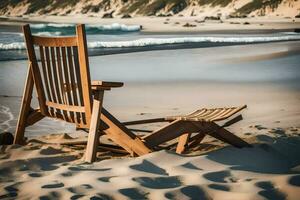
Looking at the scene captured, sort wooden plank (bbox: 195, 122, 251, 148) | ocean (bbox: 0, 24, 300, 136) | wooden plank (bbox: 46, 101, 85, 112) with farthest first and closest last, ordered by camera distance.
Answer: ocean (bbox: 0, 24, 300, 136) → wooden plank (bbox: 195, 122, 251, 148) → wooden plank (bbox: 46, 101, 85, 112)

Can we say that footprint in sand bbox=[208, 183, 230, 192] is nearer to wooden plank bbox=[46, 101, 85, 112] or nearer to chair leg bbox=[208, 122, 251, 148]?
chair leg bbox=[208, 122, 251, 148]

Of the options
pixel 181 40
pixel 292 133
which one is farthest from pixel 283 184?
pixel 181 40

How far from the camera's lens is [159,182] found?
11.8 feet

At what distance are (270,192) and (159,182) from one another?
31.5 inches

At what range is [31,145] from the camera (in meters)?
4.99

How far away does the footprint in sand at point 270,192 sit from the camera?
3238mm

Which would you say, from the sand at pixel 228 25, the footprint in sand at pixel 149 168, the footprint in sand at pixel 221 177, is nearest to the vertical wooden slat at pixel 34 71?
the footprint in sand at pixel 149 168

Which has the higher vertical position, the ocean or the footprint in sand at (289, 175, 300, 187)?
the footprint in sand at (289, 175, 300, 187)

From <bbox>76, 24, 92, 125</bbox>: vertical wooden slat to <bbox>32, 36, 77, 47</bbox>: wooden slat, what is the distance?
0.33ft

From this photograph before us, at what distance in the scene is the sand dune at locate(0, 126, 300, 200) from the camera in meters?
3.34

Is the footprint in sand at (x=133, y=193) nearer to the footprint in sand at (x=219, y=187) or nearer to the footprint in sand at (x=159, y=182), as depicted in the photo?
the footprint in sand at (x=159, y=182)

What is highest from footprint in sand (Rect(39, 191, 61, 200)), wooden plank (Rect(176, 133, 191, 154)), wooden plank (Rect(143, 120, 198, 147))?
wooden plank (Rect(143, 120, 198, 147))

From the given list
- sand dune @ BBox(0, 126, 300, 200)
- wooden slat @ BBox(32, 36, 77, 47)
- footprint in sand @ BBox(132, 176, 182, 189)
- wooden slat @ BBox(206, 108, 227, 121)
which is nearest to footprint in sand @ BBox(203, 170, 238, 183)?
sand dune @ BBox(0, 126, 300, 200)

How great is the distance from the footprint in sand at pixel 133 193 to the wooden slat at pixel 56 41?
1384 millimetres
